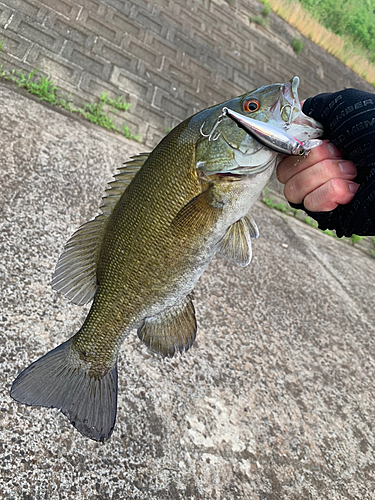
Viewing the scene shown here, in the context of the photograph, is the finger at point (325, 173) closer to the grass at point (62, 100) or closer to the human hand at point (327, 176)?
the human hand at point (327, 176)

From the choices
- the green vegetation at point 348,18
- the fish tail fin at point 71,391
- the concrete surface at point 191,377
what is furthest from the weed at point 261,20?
the fish tail fin at point 71,391

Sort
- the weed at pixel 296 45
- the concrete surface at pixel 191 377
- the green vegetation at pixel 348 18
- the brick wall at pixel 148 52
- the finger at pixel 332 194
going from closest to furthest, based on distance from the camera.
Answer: the finger at pixel 332 194 < the concrete surface at pixel 191 377 < the brick wall at pixel 148 52 < the weed at pixel 296 45 < the green vegetation at pixel 348 18

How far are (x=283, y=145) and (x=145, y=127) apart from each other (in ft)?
11.5

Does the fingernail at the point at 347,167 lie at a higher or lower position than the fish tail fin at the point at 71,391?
higher

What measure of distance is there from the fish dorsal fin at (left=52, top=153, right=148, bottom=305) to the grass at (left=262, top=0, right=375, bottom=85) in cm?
954

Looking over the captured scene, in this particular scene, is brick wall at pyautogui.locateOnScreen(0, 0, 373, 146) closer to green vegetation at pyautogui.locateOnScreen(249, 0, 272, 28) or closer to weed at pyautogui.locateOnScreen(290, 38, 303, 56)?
green vegetation at pyautogui.locateOnScreen(249, 0, 272, 28)

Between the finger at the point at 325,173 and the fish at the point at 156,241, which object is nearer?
the fish at the point at 156,241

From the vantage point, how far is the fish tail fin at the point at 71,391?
49.6 inches

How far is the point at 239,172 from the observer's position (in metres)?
1.30

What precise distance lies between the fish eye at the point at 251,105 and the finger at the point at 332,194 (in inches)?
15.8

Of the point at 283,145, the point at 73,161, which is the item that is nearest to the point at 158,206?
the point at 283,145

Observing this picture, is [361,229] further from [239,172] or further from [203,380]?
[203,380]

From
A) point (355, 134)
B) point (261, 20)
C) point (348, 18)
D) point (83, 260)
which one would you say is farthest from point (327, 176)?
point (348, 18)

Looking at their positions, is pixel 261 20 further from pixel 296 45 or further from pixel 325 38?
pixel 325 38
